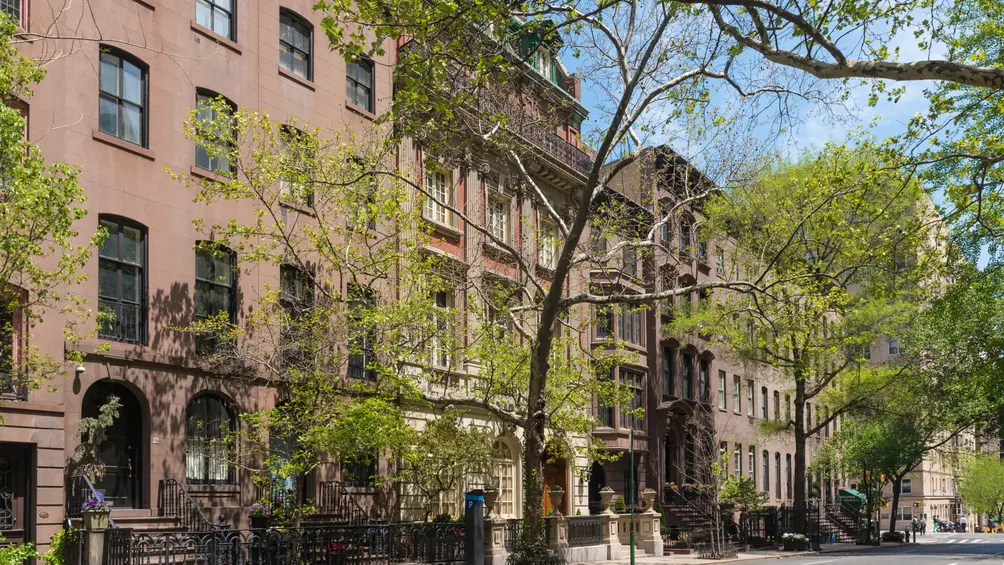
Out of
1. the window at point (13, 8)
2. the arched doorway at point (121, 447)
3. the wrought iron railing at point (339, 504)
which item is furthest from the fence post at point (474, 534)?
the window at point (13, 8)

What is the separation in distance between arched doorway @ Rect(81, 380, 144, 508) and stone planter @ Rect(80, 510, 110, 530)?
2.88 metres

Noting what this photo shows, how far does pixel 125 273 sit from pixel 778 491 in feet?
150

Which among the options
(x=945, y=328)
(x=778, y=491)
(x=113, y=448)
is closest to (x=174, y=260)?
(x=113, y=448)

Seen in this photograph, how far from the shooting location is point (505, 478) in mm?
34344

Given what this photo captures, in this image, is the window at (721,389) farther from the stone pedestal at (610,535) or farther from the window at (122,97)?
Answer: the window at (122,97)

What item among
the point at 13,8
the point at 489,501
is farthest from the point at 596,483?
the point at 13,8

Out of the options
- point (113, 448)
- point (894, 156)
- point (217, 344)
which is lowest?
point (113, 448)

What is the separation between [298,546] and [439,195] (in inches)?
531

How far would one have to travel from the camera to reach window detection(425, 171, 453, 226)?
31562 mm

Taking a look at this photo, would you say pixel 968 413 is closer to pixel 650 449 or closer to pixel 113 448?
pixel 650 449

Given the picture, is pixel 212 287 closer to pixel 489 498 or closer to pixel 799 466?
pixel 489 498

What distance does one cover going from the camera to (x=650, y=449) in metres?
44.2

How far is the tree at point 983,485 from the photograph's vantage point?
3890 inches

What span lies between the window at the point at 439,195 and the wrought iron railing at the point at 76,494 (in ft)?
44.7
